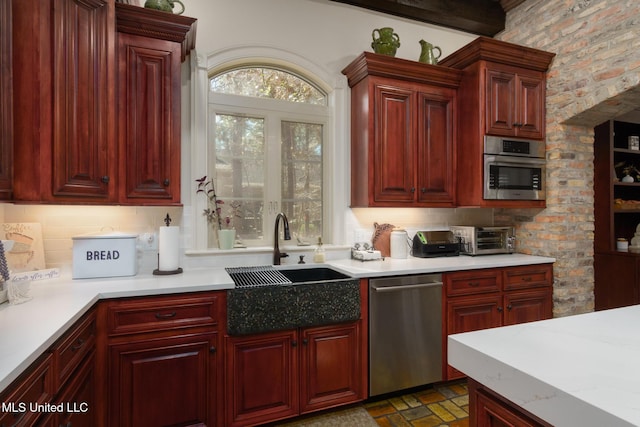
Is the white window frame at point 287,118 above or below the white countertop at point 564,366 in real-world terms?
above

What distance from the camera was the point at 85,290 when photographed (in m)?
1.75

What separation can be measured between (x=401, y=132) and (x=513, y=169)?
1067 mm

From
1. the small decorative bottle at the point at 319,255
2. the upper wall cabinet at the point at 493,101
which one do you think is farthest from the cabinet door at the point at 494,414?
the upper wall cabinet at the point at 493,101

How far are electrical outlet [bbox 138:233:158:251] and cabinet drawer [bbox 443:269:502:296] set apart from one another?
2.14 metres

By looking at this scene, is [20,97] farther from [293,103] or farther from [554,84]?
[554,84]

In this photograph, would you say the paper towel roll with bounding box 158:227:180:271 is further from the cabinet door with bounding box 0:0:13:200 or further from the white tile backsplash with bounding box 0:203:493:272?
the cabinet door with bounding box 0:0:13:200

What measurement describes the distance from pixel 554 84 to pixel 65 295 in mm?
3945

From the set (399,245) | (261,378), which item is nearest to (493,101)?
(399,245)

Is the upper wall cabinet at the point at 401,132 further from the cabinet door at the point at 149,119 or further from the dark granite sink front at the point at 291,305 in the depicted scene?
the cabinet door at the point at 149,119

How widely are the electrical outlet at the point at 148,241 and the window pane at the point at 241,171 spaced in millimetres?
521

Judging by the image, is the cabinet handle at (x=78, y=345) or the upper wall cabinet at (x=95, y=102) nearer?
the cabinet handle at (x=78, y=345)

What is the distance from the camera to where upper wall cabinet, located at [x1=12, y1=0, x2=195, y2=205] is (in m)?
1.64

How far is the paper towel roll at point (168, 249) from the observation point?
2.20m

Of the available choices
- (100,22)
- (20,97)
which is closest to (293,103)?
(100,22)
